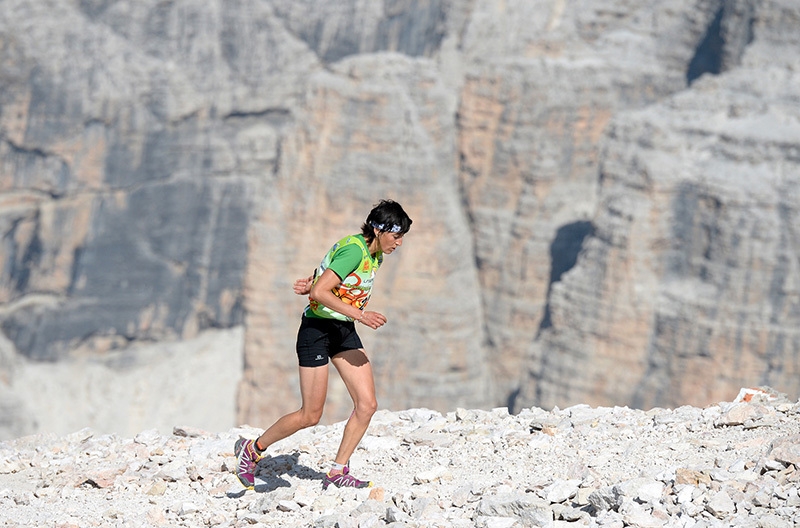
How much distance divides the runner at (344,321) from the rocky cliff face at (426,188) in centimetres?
2254

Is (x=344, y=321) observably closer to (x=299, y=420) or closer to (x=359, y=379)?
(x=359, y=379)

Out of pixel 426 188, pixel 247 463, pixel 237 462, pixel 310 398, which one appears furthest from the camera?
pixel 426 188

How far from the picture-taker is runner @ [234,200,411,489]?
8.82m

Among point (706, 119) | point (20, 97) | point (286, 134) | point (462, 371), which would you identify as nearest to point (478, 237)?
point (462, 371)

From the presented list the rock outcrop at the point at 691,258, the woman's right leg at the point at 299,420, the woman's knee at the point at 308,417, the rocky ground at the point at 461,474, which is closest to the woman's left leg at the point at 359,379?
the woman's right leg at the point at 299,420

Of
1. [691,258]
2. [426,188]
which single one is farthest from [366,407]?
[426,188]

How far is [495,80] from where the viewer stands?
37500mm

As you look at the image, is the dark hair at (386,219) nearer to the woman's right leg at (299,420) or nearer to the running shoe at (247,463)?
the woman's right leg at (299,420)

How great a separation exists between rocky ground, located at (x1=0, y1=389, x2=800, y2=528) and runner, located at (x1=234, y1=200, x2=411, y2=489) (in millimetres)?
631

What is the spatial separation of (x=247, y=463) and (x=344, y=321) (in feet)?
5.06

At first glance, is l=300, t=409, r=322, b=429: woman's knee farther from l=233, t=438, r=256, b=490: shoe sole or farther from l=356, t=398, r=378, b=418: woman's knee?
l=233, t=438, r=256, b=490: shoe sole

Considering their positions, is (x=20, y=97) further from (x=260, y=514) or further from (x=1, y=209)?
(x=260, y=514)

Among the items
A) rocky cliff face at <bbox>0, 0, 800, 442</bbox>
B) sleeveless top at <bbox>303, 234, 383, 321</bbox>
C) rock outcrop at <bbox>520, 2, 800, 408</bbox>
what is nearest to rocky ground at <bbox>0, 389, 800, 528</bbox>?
sleeveless top at <bbox>303, 234, 383, 321</bbox>

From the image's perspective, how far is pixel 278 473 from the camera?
33.4 feet
